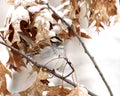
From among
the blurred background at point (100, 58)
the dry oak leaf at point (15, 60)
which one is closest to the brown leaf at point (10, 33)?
the dry oak leaf at point (15, 60)

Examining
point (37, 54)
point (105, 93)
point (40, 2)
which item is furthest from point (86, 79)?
point (40, 2)

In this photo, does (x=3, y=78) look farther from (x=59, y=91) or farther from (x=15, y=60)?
(x=59, y=91)

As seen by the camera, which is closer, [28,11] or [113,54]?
[28,11]

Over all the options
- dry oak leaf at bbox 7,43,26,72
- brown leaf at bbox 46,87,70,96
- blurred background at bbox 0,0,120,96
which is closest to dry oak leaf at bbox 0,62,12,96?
dry oak leaf at bbox 7,43,26,72

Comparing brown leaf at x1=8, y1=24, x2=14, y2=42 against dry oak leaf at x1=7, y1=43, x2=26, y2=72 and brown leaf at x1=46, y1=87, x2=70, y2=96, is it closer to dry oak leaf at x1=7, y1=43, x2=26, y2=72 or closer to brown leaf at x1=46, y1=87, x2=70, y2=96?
dry oak leaf at x1=7, y1=43, x2=26, y2=72

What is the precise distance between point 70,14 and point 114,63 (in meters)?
0.35

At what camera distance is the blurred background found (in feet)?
4.72

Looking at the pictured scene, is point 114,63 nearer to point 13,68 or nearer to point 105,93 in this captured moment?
point 105,93

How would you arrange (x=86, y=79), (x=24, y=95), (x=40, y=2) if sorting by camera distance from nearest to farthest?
(x=24, y=95), (x=40, y=2), (x=86, y=79)

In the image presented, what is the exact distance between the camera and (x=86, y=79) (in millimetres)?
1456

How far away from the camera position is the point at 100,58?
1501mm

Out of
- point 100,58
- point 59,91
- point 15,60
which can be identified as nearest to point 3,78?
point 15,60

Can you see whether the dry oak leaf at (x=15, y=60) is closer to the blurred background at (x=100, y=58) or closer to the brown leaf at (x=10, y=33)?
the brown leaf at (x=10, y=33)

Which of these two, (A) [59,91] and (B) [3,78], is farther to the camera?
(B) [3,78]
